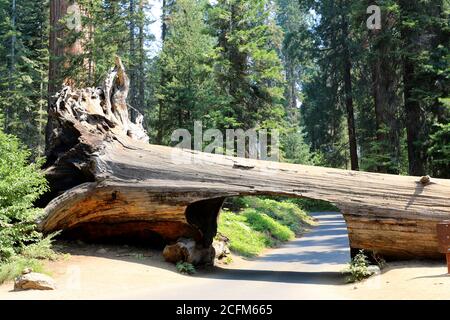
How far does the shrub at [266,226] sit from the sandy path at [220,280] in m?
6.74

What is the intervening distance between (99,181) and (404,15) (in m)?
13.8

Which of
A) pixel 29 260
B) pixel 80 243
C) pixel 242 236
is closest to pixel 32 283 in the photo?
pixel 29 260

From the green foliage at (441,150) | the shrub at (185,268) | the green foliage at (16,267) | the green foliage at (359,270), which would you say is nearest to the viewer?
the green foliage at (16,267)

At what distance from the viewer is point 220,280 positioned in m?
10.5

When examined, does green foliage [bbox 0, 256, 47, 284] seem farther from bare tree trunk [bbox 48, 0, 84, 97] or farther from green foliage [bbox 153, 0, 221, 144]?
green foliage [bbox 153, 0, 221, 144]

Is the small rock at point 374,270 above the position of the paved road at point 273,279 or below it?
above

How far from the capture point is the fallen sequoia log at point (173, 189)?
34.7ft

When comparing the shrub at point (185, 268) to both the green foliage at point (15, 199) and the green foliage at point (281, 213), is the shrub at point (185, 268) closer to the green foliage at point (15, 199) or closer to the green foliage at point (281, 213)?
the green foliage at point (15, 199)

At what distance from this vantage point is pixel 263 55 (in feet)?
72.4

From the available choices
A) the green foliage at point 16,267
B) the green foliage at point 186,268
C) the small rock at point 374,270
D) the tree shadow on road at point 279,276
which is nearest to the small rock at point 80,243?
the green foliage at point 16,267

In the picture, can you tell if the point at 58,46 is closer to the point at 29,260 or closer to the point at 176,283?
the point at 29,260

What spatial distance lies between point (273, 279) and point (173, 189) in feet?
10.4
